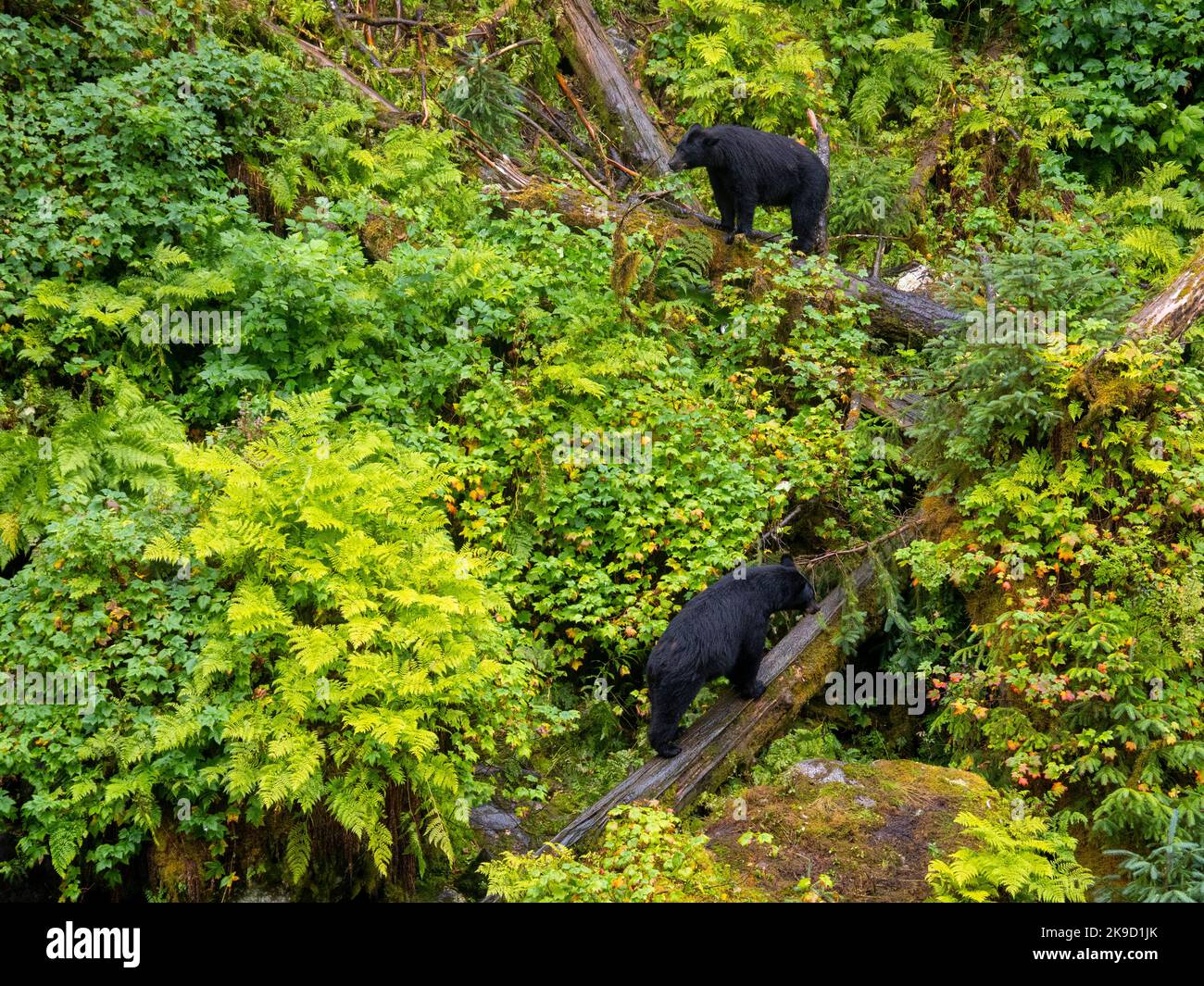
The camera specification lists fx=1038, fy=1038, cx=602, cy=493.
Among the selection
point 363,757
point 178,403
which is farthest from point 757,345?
point 363,757

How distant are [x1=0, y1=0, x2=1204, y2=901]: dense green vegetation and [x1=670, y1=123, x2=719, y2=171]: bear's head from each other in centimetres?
42

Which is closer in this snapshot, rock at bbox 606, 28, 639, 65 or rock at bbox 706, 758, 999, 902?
rock at bbox 706, 758, 999, 902

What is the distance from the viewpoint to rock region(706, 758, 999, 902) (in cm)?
612

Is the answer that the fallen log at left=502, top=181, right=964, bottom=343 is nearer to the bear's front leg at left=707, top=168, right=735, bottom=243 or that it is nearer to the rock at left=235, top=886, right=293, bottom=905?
the bear's front leg at left=707, top=168, right=735, bottom=243

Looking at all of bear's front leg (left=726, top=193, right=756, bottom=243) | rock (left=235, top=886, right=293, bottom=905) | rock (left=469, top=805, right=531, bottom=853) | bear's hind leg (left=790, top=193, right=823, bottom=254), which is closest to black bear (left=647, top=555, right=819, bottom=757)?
rock (left=469, top=805, right=531, bottom=853)

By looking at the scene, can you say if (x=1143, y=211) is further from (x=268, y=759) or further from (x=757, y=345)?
(x=268, y=759)

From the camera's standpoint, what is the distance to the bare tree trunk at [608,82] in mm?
13336

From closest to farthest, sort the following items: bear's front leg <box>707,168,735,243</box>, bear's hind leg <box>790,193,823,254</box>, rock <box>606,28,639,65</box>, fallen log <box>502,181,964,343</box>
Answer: fallen log <box>502,181,964,343</box> < bear's front leg <box>707,168,735,243</box> < bear's hind leg <box>790,193,823,254</box> < rock <box>606,28,639,65</box>

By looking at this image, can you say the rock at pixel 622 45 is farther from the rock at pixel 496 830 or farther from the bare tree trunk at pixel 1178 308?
the rock at pixel 496 830

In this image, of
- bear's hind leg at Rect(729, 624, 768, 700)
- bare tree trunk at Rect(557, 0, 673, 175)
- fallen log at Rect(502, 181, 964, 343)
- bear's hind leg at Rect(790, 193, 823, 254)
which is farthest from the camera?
bare tree trunk at Rect(557, 0, 673, 175)

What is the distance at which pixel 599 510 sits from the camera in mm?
8812

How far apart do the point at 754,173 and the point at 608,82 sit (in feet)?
11.6

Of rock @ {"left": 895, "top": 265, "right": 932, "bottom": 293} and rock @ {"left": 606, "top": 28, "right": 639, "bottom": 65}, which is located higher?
rock @ {"left": 606, "top": 28, "right": 639, "bottom": 65}
